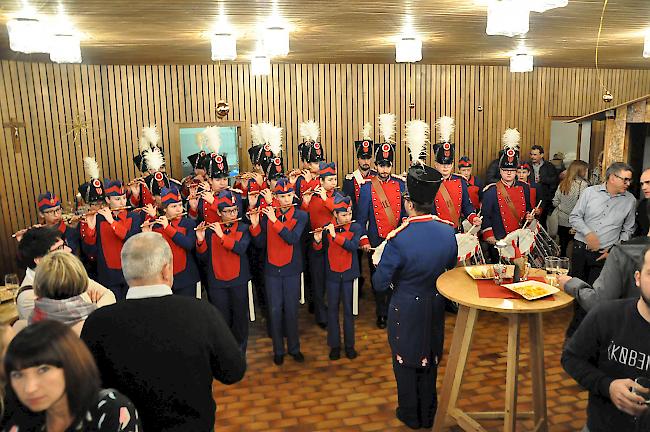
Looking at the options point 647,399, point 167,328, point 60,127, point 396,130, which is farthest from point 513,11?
point 60,127

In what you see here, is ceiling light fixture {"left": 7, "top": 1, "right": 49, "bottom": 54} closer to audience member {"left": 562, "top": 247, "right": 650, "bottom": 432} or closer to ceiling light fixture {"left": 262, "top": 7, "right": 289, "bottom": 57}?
ceiling light fixture {"left": 262, "top": 7, "right": 289, "bottom": 57}

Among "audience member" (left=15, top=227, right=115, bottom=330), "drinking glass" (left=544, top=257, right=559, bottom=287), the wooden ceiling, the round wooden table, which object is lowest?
the round wooden table

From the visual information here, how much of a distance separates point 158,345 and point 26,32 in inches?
140

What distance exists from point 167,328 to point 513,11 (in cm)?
327

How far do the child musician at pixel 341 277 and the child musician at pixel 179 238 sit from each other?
1397 millimetres

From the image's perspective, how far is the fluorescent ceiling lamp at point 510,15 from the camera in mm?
4012

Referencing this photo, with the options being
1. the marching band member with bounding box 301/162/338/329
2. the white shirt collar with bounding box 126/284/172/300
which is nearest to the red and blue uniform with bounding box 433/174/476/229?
the marching band member with bounding box 301/162/338/329

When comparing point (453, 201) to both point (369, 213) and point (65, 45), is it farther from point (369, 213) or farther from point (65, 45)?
point (65, 45)

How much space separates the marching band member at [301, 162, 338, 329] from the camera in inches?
253

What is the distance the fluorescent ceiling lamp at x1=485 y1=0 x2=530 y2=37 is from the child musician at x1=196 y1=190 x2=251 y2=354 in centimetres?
296

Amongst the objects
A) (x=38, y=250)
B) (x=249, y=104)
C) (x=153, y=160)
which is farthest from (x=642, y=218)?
(x=249, y=104)

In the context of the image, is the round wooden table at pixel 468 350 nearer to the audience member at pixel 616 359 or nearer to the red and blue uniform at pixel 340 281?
the audience member at pixel 616 359

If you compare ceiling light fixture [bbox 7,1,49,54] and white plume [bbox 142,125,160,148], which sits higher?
ceiling light fixture [bbox 7,1,49,54]

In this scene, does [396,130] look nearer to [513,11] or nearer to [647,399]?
[513,11]
